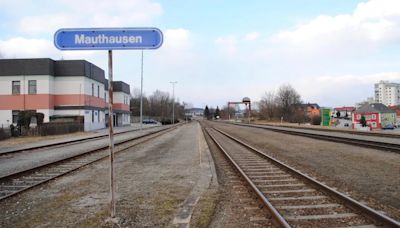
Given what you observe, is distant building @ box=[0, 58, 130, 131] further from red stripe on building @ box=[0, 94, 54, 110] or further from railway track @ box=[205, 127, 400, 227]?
railway track @ box=[205, 127, 400, 227]

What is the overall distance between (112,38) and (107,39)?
0.28 ft

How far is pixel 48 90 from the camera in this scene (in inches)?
1816

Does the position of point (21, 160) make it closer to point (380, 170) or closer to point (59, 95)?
point (380, 170)

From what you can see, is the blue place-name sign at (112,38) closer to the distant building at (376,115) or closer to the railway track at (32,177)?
the railway track at (32,177)

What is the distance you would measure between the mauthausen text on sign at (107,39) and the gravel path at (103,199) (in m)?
3.00

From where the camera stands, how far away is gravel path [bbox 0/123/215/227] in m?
6.21

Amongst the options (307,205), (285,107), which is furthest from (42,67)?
(285,107)

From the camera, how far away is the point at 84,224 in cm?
595

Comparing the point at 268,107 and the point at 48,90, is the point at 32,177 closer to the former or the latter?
the point at 48,90

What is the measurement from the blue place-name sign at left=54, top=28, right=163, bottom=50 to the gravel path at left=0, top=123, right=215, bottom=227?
294cm

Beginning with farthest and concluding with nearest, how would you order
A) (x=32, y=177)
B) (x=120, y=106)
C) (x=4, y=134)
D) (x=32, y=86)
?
(x=120, y=106) < (x=32, y=86) < (x=4, y=134) < (x=32, y=177)

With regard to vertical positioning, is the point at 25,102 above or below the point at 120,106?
below

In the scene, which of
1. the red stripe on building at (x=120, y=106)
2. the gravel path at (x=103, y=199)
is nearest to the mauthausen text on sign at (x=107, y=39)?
the gravel path at (x=103, y=199)

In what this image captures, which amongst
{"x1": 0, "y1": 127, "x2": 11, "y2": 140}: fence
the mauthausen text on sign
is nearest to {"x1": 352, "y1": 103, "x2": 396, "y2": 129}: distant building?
{"x1": 0, "y1": 127, "x2": 11, "y2": 140}: fence
